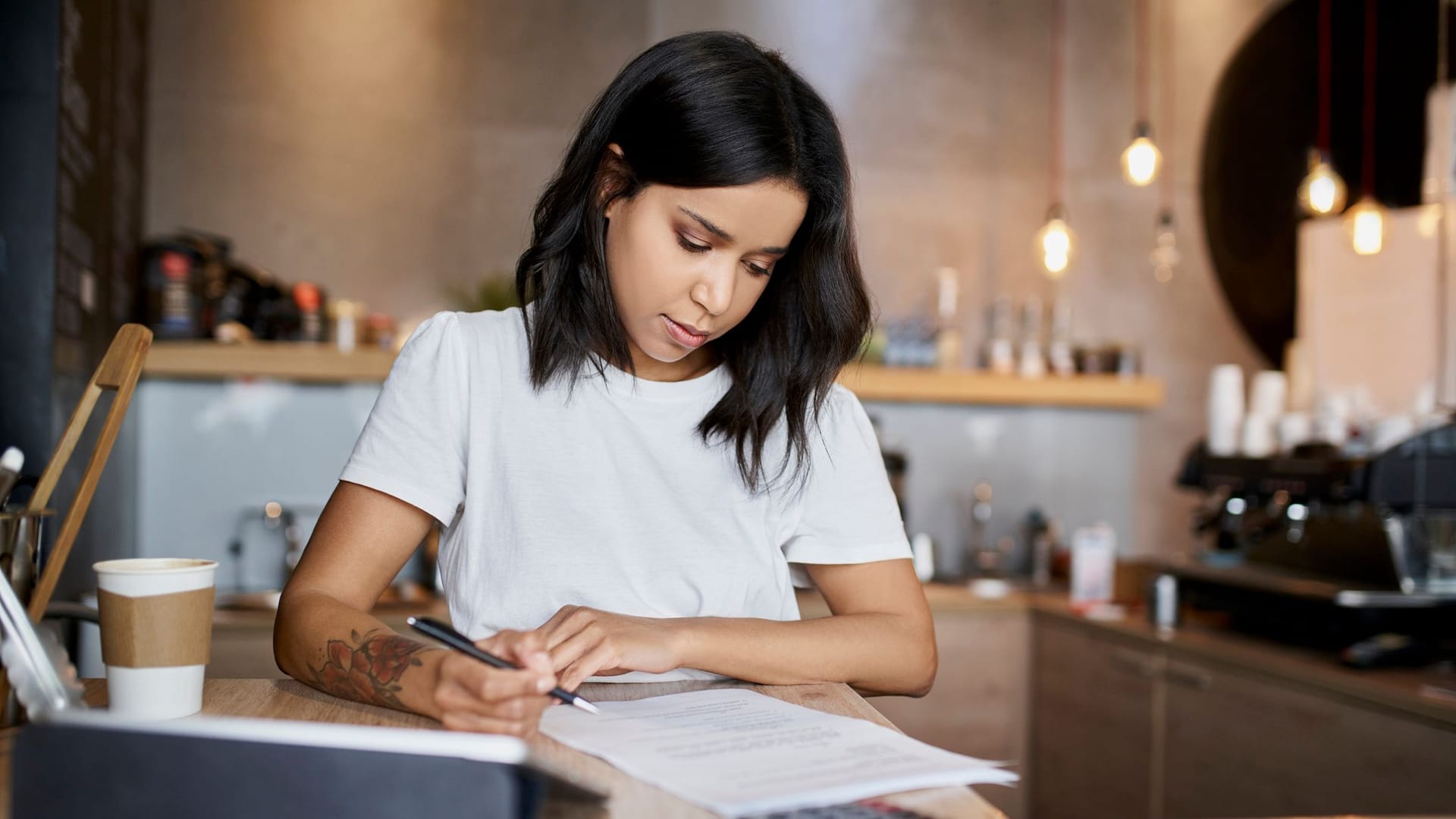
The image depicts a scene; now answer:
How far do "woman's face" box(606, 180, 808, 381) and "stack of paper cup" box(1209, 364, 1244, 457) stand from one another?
2055 millimetres

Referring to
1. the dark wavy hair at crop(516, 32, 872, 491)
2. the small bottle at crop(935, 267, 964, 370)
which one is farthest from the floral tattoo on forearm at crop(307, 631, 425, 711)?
the small bottle at crop(935, 267, 964, 370)

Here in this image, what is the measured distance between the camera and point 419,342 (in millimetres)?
1297

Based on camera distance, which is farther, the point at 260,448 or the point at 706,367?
the point at 260,448

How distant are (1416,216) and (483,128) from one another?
9.55 feet

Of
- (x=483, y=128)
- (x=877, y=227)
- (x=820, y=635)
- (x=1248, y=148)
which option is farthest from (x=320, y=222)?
(x=1248, y=148)

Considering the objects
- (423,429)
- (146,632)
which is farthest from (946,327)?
(146,632)

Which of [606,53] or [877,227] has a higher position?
[606,53]

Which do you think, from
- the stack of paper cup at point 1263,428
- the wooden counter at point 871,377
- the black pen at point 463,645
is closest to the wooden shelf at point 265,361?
the wooden counter at point 871,377

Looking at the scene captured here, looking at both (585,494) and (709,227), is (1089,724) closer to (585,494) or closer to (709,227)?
(585,494)

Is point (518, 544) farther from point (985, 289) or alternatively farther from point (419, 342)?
point (985, 289)

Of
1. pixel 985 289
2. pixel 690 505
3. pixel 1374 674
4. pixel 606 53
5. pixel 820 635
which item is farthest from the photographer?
pixel 985 289

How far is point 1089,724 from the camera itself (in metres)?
3.15

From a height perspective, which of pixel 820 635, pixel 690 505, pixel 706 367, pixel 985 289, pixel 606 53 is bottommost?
pixel 820 635

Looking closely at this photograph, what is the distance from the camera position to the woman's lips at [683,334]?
1266mm
